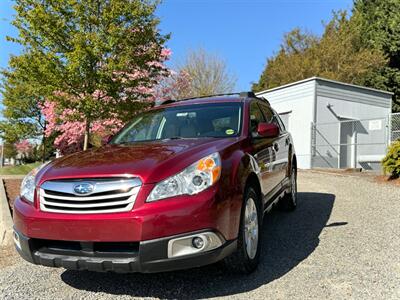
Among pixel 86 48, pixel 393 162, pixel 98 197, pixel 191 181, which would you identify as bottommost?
pixel 393 162

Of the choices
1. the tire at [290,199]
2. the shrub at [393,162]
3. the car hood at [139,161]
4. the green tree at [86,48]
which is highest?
the green tree at [86,48]

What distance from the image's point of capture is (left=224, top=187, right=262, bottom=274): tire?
354 centimetres

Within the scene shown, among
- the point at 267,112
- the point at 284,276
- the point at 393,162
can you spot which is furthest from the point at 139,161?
the point at 393,162

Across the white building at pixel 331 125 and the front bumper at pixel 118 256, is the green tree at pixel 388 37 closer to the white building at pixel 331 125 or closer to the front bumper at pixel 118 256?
the white building at pixel 331 125

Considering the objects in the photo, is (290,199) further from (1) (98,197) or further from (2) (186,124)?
(1) (98,197)

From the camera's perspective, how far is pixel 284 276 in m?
3.83

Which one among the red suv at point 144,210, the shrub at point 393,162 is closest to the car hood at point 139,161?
the red suv at point 144,210

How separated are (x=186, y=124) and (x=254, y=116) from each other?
84cm

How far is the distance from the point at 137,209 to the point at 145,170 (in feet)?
1.05

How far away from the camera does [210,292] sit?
137 inches

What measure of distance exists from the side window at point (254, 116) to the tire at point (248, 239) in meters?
0.92

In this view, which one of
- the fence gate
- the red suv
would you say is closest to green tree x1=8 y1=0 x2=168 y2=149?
the red suv

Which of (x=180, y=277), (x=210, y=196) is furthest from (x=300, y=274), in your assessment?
(x=210, y=196)

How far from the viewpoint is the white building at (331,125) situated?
17.0 m
